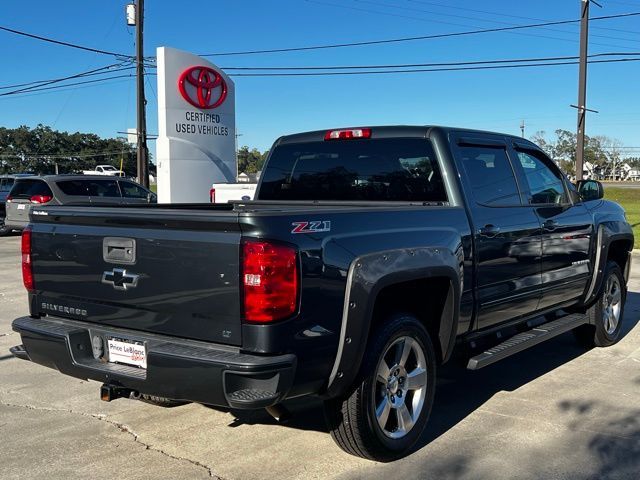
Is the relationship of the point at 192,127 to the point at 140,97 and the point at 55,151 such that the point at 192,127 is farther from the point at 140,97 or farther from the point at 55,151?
the point at 55,151

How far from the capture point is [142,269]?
11.3 ft

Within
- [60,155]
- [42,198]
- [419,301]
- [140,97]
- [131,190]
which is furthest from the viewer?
[60,155]

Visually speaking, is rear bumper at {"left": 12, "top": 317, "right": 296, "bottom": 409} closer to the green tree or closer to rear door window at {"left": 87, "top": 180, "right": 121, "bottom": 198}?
rear door window at {"left": 87, "top": 180, "right": 121, "bottom": 198}

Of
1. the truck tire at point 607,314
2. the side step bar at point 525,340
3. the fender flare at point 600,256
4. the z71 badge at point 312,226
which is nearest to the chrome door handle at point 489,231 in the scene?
the side step bar at point 525,340

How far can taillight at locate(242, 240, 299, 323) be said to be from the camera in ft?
10.1

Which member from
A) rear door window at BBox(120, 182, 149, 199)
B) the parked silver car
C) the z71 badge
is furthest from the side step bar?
rear door window at BBox(120, 182, 149, 199)

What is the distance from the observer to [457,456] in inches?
157

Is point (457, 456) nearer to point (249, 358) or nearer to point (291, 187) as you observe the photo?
point (249, 358)

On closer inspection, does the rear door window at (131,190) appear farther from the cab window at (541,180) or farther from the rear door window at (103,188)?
the cab window at (541,180)

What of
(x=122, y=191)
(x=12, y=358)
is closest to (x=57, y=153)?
(x=122, y=191)

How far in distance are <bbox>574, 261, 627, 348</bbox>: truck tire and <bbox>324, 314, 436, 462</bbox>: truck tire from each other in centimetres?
292

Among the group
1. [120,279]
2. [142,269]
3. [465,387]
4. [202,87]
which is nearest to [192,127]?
[202,87]

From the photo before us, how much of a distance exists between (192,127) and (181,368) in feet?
45.7

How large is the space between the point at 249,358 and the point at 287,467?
1060 mm
